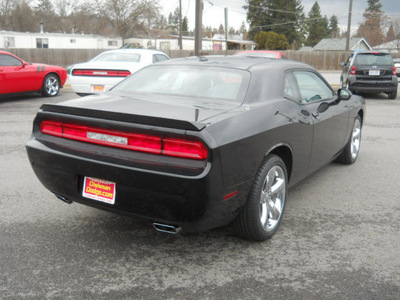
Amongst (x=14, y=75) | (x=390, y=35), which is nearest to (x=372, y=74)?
(x=14, y=75)

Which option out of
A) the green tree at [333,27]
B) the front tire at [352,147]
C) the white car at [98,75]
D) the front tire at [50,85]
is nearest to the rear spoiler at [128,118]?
the front tire at [352,147]

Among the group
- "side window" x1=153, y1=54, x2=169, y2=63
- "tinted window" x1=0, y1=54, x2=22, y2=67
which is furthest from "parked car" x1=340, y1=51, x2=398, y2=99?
"tinted window" x1=0, y1=54, x2=22, y2=67

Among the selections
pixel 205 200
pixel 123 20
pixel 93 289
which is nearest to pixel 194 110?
pixel 205 200

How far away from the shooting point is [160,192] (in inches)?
108

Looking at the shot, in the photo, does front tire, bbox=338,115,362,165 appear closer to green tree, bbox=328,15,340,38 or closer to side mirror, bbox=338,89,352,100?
side mirror, bbox=338,89,352,100

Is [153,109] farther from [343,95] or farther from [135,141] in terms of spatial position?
[343,95]

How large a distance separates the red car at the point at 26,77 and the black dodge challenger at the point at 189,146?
8.63 meters

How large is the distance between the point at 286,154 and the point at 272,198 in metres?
0.45

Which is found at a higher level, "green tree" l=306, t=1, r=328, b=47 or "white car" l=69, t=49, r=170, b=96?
"green tree" l=306, t=1, r=328, b=47

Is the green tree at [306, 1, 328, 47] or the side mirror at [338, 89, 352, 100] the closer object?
the side mirror at [338, 89, 352, 100]

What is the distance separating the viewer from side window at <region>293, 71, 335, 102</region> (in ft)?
14.0

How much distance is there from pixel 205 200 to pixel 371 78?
Result: 1289 cm

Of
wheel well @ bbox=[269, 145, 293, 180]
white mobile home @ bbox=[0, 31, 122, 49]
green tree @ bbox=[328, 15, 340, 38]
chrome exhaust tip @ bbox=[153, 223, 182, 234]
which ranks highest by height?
green tree @ bbox=[328, 15, 340, 38]

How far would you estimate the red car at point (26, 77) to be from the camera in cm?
1145
